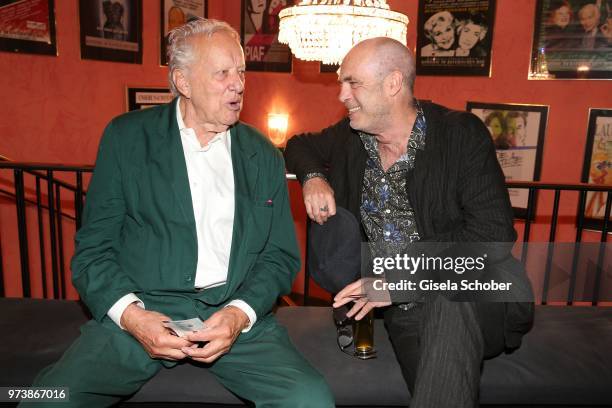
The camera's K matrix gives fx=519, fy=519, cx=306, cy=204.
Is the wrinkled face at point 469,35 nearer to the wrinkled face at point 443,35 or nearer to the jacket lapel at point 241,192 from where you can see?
the wrinkled face at point 443,35

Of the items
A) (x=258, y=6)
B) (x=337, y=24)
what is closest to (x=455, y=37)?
(x=337, y=24)

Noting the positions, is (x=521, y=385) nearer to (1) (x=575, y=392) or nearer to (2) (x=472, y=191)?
(1) (x=575, y=392)

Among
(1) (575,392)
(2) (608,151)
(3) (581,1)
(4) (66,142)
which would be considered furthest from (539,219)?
(4) (66,142)

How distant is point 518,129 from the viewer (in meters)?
4.45

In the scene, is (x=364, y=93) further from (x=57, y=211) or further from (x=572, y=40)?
(x=572, y=40)

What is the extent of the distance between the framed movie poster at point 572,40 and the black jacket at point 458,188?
9.10 feet

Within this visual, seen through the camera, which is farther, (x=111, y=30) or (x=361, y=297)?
(x=111, y=30)

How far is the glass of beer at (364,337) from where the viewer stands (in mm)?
1916

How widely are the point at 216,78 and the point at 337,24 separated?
1.58 m

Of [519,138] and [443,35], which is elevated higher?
[443,35]

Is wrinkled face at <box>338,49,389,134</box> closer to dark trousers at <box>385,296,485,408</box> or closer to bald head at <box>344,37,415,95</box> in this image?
bald head at <box>344,37,415,95</box>

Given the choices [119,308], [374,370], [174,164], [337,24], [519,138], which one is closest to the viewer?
[119,308]

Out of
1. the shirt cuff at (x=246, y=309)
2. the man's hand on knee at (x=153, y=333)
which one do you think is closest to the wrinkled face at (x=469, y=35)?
the shirt cuff at (x=246, y=309)

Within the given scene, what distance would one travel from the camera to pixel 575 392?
1.85m
